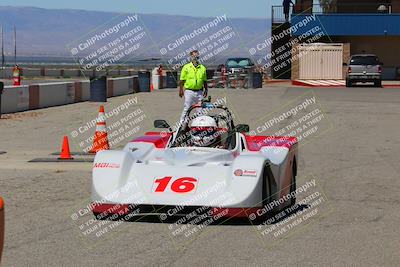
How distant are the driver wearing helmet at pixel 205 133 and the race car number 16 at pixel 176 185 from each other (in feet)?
4.55

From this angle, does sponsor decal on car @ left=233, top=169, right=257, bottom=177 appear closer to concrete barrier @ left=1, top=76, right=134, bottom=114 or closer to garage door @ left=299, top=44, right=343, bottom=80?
concrete barrier @ left=1, top=76, right=134, bottom=114

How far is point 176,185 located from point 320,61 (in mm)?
48476

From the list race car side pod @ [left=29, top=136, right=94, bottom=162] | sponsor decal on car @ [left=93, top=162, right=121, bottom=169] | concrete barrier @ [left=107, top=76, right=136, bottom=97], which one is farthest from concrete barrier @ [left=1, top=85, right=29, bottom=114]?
sponsor decal on car @ [left=93, top=162, right=121, bottom=169]

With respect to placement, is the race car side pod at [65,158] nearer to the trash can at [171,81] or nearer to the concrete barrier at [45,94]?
the concrete barrier at [45,94]

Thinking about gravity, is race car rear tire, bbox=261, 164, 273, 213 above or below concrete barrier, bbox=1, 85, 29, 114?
below

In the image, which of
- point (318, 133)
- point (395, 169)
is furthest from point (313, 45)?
point (395, 169)

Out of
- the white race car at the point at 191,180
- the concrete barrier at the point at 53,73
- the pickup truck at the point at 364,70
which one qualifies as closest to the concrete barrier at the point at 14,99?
the white race car at the point at 191,180

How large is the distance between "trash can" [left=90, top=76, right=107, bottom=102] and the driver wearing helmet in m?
22.4

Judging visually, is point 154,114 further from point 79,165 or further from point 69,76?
point 69,76

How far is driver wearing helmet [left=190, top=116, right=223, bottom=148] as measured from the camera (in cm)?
1034

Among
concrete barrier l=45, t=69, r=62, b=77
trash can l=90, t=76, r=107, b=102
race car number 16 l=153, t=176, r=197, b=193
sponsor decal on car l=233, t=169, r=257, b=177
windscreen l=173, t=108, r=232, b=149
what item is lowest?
race car number 16 l=153, t=176, r=197, b=193

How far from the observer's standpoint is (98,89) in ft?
107

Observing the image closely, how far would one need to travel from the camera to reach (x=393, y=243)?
8000 mm

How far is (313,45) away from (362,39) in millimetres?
5123
